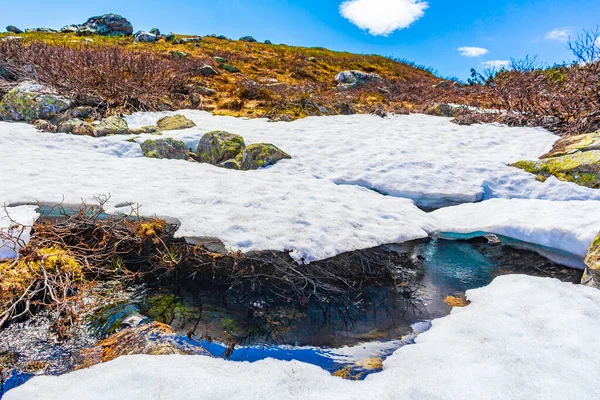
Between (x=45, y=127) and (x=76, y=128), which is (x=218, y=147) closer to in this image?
(x=76, y=128)

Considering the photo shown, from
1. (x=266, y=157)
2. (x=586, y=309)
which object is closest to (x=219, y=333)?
(x=586, y=309)

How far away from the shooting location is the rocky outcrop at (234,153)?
679 cm

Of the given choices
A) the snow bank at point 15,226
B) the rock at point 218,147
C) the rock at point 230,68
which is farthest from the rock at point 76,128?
the rock at point 230,68

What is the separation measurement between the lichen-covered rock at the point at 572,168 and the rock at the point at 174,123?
7627mm

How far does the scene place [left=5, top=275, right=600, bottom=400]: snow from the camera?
84.4 inches

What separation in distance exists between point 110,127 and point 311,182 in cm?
525

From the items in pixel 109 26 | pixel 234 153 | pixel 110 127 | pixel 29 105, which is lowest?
pixel 234 153

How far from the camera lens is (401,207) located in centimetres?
536

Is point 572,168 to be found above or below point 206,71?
below

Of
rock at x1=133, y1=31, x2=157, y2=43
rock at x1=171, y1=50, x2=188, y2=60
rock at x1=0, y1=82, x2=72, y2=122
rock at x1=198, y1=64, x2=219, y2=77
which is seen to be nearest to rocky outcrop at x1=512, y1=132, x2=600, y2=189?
rock at x1=0, y1=82, x2=72, y2=122

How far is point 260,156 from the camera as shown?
685 cm

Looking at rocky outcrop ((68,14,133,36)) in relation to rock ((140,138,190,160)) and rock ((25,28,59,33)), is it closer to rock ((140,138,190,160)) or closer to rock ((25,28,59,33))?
rock ((25,28,59,33))

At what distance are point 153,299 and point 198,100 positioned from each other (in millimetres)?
9190

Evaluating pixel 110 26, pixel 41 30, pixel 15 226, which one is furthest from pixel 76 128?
pixel 41 30
